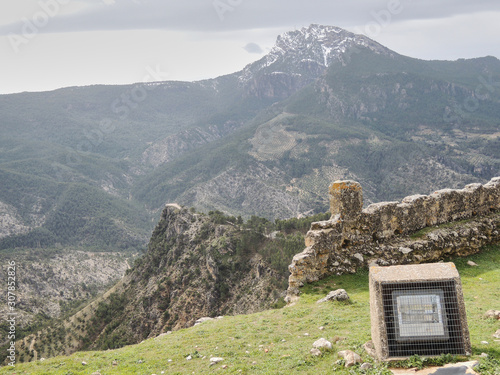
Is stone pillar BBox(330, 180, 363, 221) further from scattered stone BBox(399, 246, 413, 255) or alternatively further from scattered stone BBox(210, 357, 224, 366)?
scattered stone BBox(210, 357, 224, 366)

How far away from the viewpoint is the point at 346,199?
59.4 ft

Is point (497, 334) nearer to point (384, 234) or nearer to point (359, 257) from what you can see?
point (359, 257)

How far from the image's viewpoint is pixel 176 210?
9194 centimetres

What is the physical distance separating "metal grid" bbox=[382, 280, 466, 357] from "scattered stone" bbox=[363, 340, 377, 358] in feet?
1.46

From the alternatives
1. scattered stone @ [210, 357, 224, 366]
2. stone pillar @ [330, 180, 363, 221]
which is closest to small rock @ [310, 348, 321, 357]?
scattered stone @ [210, 357, 224, 366]

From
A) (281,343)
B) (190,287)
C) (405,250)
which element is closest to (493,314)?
(281,343)

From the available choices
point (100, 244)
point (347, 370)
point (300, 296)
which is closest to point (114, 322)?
point (300, 296)

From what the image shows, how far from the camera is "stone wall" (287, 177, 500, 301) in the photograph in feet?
56.2

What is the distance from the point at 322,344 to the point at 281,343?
1719 millimetres

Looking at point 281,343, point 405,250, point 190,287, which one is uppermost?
point 405,250

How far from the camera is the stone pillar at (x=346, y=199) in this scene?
18.0 meters

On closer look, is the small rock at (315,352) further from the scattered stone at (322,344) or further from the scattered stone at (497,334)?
the scattered stone at (497,334)

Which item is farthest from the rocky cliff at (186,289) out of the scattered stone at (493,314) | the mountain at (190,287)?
the scattered stone at (493,314)

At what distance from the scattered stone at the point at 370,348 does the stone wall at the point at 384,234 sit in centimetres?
692
